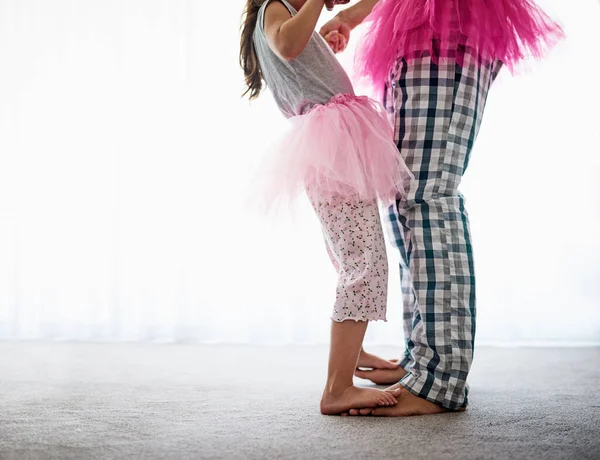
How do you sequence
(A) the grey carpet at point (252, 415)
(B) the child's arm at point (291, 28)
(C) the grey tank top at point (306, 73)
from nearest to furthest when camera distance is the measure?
(A) the grey carpet at point (252, 415), (B) the child's arm at point (291, 28), (C) the grey tank top at point (306, 73)

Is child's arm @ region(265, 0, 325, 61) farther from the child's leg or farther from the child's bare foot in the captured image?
the child's bare foot

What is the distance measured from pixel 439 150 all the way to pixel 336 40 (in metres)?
0.42

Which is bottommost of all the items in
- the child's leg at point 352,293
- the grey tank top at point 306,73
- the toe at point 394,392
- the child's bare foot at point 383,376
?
the child's bare foot at point 383,376

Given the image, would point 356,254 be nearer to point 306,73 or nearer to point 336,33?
point 306,73

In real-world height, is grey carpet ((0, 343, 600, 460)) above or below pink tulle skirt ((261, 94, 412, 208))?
below

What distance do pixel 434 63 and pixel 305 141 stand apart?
30 cm

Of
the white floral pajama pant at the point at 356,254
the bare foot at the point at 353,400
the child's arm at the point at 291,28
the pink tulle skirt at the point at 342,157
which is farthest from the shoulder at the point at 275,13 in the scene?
the bare foot at the point at 353,400

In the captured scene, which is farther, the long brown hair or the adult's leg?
the long brown hair

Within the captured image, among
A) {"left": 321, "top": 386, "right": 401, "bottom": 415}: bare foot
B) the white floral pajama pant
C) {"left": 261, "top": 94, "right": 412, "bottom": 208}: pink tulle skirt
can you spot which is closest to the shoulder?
{"left": 261, "top": 94, "right": 412, "bottom": 208}: pink tulle skirt

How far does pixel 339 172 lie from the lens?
1274mm

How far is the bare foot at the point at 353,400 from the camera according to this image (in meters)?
1.26

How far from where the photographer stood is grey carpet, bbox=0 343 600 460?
1002 millimetres

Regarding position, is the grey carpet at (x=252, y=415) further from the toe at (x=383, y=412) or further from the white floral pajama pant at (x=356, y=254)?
the white floral pajama pant at (x=356, y=254)

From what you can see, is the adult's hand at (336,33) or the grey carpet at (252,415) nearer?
the grey carpet at (252,415)
